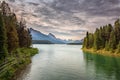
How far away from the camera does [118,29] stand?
119875mm

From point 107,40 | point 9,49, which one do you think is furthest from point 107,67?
point 107,40

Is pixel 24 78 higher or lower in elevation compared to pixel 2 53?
lower

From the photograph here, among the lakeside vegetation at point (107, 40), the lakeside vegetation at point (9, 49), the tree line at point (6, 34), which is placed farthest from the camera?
the lakeside vegetation at point (107, 40)

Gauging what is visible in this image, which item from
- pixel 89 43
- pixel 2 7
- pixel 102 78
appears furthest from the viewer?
pixel 89 43

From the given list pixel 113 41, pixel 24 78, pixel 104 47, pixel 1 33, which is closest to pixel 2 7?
pixel 1 33

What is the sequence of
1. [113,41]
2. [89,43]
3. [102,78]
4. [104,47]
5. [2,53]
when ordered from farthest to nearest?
1. [89,43]
2. [104,47]
3. [113,41]
4. [2,53]
5. [102,78]

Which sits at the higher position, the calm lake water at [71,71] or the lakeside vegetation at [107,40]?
the lakeside vegetation at [107,40]

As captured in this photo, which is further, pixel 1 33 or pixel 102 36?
pixel 102 36

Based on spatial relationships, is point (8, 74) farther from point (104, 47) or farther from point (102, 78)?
point (104, 47)

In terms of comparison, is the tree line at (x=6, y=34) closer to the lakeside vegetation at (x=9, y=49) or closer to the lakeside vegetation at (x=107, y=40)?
the lakeside vegetation at (x=9, y=49)

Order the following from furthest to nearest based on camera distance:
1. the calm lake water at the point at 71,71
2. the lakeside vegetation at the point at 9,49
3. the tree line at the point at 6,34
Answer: the tree line at the point at 6,34 < the calm lake water at the point at 71,71 < the lakeside vegetation at the point at 9,49

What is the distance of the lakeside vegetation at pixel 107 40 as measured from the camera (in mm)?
117625

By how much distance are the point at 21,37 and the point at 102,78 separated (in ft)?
200

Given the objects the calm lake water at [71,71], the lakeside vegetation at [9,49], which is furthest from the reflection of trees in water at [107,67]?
the lakeside vegetation at [9,49]
